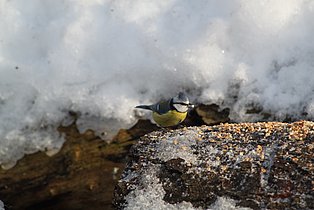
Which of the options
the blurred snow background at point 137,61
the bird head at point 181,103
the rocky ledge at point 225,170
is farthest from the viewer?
the blurred snow background at point 137,61

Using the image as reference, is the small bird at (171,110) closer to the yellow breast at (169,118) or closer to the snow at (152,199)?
the yellow breast at (169,118)

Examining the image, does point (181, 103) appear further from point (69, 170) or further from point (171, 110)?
point (69, 170)

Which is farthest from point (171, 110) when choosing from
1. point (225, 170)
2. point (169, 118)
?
point (225, 170)

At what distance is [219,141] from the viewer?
2.52m

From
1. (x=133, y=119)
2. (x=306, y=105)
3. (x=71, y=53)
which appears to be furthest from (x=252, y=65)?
(x=71, y=53)

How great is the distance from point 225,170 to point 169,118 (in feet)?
5.14

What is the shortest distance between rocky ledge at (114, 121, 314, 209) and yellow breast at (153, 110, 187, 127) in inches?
47.6

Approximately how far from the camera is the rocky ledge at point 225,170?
2.20m

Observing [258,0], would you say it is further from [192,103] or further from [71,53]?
[71,53]

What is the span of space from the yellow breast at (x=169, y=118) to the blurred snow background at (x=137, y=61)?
0.25 metres

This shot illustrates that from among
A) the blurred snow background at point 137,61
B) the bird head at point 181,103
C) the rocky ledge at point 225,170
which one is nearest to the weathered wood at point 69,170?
the blurred snow background at point 137,61

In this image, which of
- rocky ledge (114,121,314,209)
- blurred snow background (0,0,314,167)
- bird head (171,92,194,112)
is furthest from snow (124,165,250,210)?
blurred snow background (0,0,314,167)

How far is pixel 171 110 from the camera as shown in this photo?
12.4 ft

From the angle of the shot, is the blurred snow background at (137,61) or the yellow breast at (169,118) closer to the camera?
the yellow breast at (169,118)
